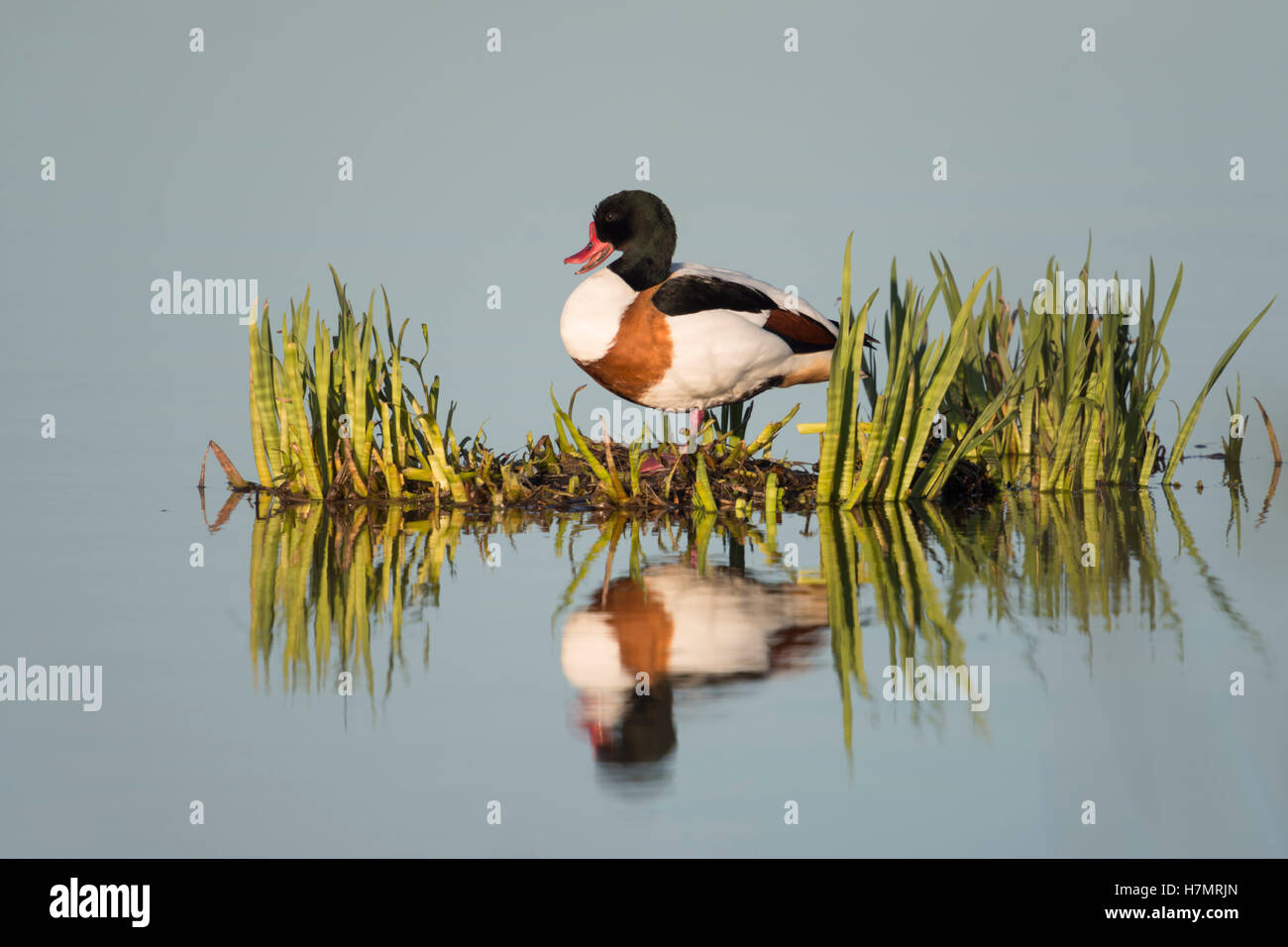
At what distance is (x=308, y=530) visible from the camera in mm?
6859

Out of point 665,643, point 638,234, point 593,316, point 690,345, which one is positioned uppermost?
point 638,234

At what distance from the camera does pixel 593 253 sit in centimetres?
840

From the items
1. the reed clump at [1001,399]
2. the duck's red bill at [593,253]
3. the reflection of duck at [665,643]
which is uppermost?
the duck's red bill at [593,253]

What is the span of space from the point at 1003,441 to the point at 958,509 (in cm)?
126

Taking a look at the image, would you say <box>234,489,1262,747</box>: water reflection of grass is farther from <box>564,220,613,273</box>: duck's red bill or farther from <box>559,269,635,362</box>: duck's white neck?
<box>564,220,613,273</box>: duck's red bill

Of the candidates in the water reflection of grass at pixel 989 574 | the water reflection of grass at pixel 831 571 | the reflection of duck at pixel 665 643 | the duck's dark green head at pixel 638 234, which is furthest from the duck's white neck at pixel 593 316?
the reflection of duck at pixel 665 643

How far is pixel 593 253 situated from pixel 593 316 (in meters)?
0.80

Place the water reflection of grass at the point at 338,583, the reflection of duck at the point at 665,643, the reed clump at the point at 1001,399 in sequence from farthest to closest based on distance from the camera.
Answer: the reed clump at the point at 1001,399 → the water reflection of grass at the point at 338,583 → the reflection of duck at the point at 665,643

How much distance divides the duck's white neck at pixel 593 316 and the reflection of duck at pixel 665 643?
2452mm

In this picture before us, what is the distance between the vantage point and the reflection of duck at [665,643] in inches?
143

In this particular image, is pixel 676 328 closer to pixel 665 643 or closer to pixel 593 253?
pixel 593 253

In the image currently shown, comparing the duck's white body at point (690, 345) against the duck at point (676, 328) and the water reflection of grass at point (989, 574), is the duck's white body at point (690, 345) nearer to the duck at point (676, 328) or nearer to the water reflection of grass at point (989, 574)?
the duck at point (676, 328)

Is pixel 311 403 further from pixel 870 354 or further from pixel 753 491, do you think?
pixel 870 354

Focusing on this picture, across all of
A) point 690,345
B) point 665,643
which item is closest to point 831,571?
point 665,643
